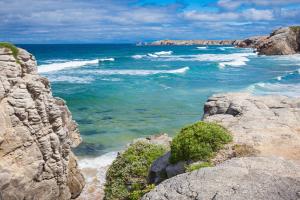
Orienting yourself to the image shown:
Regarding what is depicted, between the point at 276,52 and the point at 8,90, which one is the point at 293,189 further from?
the point at 276,52

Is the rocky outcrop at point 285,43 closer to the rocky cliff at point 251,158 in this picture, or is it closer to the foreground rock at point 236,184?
the rocky cliff at point 251,158

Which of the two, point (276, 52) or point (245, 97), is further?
point (276, 52)

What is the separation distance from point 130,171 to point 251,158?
6.69 m

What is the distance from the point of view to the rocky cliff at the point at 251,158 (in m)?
8.02

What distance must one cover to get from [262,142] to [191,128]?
86.5 inches

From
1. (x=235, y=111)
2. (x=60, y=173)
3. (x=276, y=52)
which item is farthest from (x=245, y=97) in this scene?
(x=276, y=52)

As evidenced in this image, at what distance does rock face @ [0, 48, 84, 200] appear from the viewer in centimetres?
1605

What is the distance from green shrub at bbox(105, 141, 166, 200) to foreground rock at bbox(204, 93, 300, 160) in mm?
2718

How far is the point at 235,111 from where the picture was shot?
16.9 metres

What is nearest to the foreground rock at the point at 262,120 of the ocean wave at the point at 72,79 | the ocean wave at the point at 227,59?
the ocean wave at the point at 72,79

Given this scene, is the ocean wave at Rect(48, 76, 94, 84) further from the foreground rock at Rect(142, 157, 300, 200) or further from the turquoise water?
Result: the foreground rock at Rect(142, 157, 300, 200)

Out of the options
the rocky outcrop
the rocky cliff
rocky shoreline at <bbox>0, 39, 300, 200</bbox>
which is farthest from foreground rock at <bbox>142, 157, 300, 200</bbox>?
the rocky outcrop

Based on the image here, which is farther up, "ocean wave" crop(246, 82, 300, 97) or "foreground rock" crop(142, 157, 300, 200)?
"foreground rock" crop(142, 157, 300, 200)

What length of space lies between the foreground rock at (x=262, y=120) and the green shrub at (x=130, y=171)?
272 cm
